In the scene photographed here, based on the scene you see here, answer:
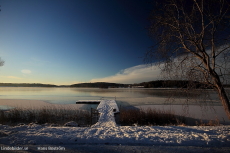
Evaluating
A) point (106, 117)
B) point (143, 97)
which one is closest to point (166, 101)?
point (106, 117)

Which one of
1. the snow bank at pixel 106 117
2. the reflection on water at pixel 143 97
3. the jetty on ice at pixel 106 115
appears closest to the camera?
the reflection on water at pixel 143 97

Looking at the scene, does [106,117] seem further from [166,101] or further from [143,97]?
→ [143,97]

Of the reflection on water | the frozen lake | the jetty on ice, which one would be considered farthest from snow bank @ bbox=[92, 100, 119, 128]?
the reflection on water

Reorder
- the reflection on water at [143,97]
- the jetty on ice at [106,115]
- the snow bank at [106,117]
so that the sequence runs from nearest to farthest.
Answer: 1. the reflection on water at [143,97]
2. the snow bank at [106,117]
3. the jetty on ice at [106,115]

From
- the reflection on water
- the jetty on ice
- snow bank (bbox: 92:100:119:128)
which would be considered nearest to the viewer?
the reflection on water

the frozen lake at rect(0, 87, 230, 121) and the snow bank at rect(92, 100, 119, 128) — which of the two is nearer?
the frozen lake at rect(0, 87, 230, 121)

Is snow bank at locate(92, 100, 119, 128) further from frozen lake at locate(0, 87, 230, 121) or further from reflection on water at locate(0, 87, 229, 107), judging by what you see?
reflection on water at locate(0, 87, 229, 107)

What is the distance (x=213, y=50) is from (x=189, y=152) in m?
3.66

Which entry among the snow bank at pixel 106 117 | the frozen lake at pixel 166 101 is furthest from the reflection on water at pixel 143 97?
the snow bank at pixel 106 117

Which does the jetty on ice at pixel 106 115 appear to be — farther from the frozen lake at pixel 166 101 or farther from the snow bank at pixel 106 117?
the frozen lake at pixel 166 101

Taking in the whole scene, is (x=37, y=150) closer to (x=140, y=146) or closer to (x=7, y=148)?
(x=7, y=148)

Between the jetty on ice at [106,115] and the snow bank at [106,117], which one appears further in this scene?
the jetty on ice at [106,115]

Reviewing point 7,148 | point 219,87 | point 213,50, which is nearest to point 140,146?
point 219,87

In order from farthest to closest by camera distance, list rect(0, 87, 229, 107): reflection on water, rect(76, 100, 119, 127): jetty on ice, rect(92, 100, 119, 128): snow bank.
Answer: rect(76, 100, 119, 127): jetty on ice → rect(92, 100, 119, 128): snow bank → rect(0, 87, 229, 107): reflection on water
